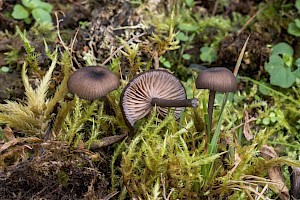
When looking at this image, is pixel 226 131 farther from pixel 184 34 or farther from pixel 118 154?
pixel 184 34

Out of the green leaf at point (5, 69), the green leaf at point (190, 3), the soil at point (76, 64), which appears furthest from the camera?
the green leaf at point (190, 3)

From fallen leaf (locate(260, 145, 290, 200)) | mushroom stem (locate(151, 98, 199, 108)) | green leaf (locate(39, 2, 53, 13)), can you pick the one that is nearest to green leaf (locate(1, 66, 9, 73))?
green leaf (locate(39, 2, 53, 13))

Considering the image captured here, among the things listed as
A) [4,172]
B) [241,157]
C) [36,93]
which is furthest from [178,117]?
[4,172]

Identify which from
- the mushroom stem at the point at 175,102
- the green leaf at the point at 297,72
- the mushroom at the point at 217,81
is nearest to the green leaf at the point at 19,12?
the mushroom stem at the point at 175,102

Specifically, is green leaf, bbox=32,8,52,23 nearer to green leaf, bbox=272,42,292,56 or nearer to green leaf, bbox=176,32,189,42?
green leaf, bbox=176,32,189,42

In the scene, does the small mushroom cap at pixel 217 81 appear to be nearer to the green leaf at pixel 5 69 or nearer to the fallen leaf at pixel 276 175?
the fallen leaf at pixel 276 175

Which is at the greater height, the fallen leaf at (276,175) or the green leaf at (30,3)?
the green leaf at (30,3)
